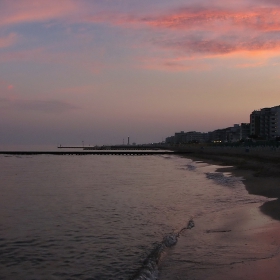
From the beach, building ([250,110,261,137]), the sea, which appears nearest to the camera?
the beach

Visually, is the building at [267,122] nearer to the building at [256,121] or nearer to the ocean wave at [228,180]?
the building at [256,121]

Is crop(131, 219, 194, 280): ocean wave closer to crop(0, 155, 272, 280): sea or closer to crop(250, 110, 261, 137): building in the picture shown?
crop(0, 155, 272, 280): sea

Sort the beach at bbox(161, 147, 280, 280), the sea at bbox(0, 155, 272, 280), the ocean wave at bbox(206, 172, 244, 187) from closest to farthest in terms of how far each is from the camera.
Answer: the beach at bbox(161, 147, 280, 280) → the sea at bbox(0, 155, 272, 280) → the ocean wave at bbox(206, 172, 244, 187)

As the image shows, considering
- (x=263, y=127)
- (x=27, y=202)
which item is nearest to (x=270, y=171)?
(x=27, y=202)

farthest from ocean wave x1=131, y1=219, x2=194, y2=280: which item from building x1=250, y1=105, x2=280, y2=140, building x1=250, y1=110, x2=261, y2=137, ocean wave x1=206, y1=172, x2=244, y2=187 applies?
building x1=250, y1=110, x2=261, y2=137

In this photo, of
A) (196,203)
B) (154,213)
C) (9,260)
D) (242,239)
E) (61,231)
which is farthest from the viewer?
(196,203)

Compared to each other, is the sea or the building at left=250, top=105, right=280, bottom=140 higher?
the building at left=250, top=105, right=280, bottom=140

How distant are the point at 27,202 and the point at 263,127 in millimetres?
190109

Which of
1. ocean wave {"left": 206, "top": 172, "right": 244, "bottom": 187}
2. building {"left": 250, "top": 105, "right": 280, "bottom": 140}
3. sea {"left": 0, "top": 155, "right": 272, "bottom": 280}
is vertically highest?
building {"left": 250, "top": 105, "right": 280, "bottom": 140}

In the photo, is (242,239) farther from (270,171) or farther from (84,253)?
(270,171)

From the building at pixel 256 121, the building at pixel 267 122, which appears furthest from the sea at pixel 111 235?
the building at pixel 256 121

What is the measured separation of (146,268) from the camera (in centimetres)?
821

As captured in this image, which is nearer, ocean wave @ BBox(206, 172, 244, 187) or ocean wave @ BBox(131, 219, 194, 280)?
ocean wave @ BBox(131, 219, 194, 280)

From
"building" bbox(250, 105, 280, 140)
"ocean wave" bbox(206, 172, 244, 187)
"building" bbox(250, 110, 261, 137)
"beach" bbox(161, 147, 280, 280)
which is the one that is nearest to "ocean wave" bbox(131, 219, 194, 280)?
"beach" bbox(161, 147, 280, 280)
